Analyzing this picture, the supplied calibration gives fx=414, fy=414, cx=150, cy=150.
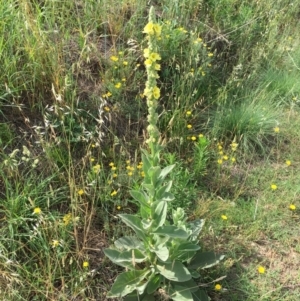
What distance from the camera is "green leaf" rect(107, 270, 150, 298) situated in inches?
83.0

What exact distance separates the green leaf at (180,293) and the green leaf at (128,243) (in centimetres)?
27

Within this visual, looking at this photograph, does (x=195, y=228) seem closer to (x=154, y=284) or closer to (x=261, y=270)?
(x=154, y=284)

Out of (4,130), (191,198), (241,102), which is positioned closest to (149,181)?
(191,198)

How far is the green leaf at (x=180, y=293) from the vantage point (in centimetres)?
209

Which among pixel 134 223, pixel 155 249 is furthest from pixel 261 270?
pixel 134 223

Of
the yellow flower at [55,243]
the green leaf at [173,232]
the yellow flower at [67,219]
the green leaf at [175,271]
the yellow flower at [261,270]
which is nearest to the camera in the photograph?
the green leaf at [173,232]

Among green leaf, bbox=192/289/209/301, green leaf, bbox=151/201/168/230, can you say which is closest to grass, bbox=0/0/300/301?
green leaf, bbox=192/289/209/301

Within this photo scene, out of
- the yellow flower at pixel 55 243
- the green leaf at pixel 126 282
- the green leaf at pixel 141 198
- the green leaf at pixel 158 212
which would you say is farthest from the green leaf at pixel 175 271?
the yellow flower at pixel 55 243

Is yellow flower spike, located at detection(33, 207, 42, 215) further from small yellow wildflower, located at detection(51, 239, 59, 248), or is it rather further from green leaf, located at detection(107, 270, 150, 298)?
green leaf, located at detection(107, 270, 150, 298)

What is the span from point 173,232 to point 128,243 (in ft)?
1.06

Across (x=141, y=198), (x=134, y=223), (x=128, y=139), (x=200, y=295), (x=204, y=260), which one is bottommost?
(x=200, y=295)

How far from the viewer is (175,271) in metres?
2.09

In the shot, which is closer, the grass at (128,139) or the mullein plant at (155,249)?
the mullein plant at (155,249)

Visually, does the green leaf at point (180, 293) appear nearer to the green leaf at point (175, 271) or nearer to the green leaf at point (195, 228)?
the green leaf at point (175, 271)
